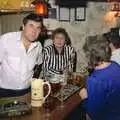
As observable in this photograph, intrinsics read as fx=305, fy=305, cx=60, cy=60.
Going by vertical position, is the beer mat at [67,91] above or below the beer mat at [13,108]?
below

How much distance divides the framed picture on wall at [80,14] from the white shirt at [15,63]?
3.10 m

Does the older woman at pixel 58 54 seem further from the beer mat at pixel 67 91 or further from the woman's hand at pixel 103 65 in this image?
the woman's hand at pixel 103 65

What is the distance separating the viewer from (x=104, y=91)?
2588 millimetres

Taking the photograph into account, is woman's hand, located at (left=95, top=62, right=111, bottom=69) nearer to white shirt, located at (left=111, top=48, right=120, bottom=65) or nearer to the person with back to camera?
the person with back to camera

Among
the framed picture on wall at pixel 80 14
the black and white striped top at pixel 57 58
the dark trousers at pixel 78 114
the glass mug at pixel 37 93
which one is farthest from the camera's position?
the framed picture on wall at pixel 80 14

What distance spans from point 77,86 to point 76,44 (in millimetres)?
3265

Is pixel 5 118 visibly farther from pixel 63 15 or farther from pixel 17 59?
pixel 63 15

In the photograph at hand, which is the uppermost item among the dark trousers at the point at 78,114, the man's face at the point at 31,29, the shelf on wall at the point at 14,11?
the shelf on wall at the point at 14,11

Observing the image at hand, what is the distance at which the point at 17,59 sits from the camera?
329 cm

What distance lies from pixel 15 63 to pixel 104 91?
1130 mm

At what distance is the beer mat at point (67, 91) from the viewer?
2.75m

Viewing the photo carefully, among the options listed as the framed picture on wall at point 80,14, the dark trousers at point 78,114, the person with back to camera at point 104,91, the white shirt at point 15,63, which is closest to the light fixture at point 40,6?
the framed picture on wall at point 80,14

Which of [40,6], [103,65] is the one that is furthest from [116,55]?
[40,6]

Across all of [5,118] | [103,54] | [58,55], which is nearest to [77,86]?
[103,54]
